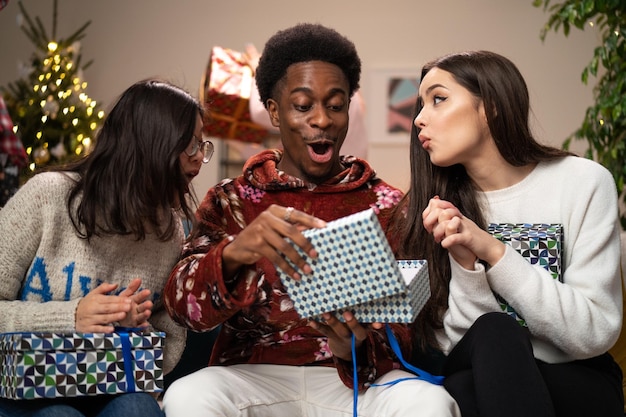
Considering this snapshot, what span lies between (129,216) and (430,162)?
84 centimetres

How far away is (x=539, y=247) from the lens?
6.64ft

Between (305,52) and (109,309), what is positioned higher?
(305,52)

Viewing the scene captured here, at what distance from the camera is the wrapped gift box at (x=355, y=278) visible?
5.07 ft

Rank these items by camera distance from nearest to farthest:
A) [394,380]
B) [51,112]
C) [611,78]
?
[394,380] < [611,78] < [51,112]

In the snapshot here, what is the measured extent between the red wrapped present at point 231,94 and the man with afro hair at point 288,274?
143 cm

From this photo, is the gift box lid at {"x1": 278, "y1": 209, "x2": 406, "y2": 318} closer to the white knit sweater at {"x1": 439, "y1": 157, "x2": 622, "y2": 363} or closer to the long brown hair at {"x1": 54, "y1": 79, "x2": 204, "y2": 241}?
the white knit sweater at {"x1": 439, "y1": 157, "x2": 622, "y2": 363}

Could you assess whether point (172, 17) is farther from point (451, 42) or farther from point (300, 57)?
point (300, 57)

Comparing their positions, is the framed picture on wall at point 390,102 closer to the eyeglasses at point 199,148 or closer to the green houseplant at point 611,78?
the green houseplant at point 611,78

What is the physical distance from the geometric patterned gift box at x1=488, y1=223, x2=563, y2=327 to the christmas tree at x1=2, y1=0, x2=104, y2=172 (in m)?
3.80

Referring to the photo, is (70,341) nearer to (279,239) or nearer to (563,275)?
(279,239)

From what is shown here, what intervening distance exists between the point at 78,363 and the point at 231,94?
94.2 inches

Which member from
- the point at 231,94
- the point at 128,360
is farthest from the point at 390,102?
the point at 128,360

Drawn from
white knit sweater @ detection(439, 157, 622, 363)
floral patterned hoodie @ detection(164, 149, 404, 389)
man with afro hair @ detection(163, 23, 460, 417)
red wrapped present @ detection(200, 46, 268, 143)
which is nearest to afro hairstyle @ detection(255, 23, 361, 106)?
Answer: man with afro hair @ detection(163, 23, 460, 417)

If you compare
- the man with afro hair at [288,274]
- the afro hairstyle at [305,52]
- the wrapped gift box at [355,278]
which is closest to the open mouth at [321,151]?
the man with afro hair at [288,274]
